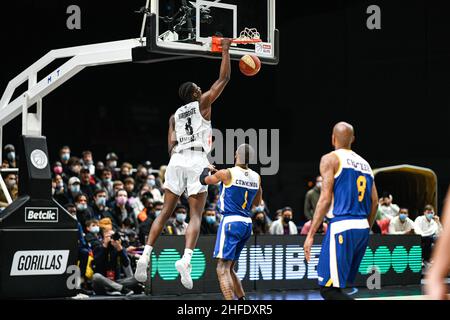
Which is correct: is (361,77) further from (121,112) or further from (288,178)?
(121,112)

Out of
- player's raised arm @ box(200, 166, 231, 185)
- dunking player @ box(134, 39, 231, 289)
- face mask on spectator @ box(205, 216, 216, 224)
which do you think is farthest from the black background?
dunking player @ box(134, 39, 231, 289)

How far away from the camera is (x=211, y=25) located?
32.3 feet

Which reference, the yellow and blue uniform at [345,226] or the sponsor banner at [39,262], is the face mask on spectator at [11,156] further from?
the yellow and blue uniform at [345,226]

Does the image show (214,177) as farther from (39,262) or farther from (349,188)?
(39,262)

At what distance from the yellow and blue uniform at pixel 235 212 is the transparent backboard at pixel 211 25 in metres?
1.45

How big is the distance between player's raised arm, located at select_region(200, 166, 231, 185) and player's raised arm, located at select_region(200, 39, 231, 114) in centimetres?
63

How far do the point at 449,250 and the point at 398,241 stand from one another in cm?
1272

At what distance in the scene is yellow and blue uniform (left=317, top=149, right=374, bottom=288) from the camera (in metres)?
6.88

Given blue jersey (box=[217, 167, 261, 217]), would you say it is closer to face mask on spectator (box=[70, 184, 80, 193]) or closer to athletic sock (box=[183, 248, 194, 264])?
athletic sock (box=[183, 248, 194, 264])

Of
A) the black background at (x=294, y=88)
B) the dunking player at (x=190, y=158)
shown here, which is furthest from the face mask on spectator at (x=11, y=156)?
the dunking player at (x=190, y=158)

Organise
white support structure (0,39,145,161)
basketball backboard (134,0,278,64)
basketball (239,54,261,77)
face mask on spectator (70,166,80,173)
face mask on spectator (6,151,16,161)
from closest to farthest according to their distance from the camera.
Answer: basketball (239,54,261,77), basketball backboard (134,0,278,64), white support structure (0,39,145,161), face mask on spectator (70,166,80,173), face mask on spectator (6,151,16,161)

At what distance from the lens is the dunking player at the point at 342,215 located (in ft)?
22.6

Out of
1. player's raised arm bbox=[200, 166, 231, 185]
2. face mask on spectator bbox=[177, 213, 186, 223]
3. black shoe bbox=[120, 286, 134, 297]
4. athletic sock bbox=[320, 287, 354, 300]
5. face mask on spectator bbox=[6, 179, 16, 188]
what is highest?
player's raised arm bbox=[200, 166, 231, 185]
